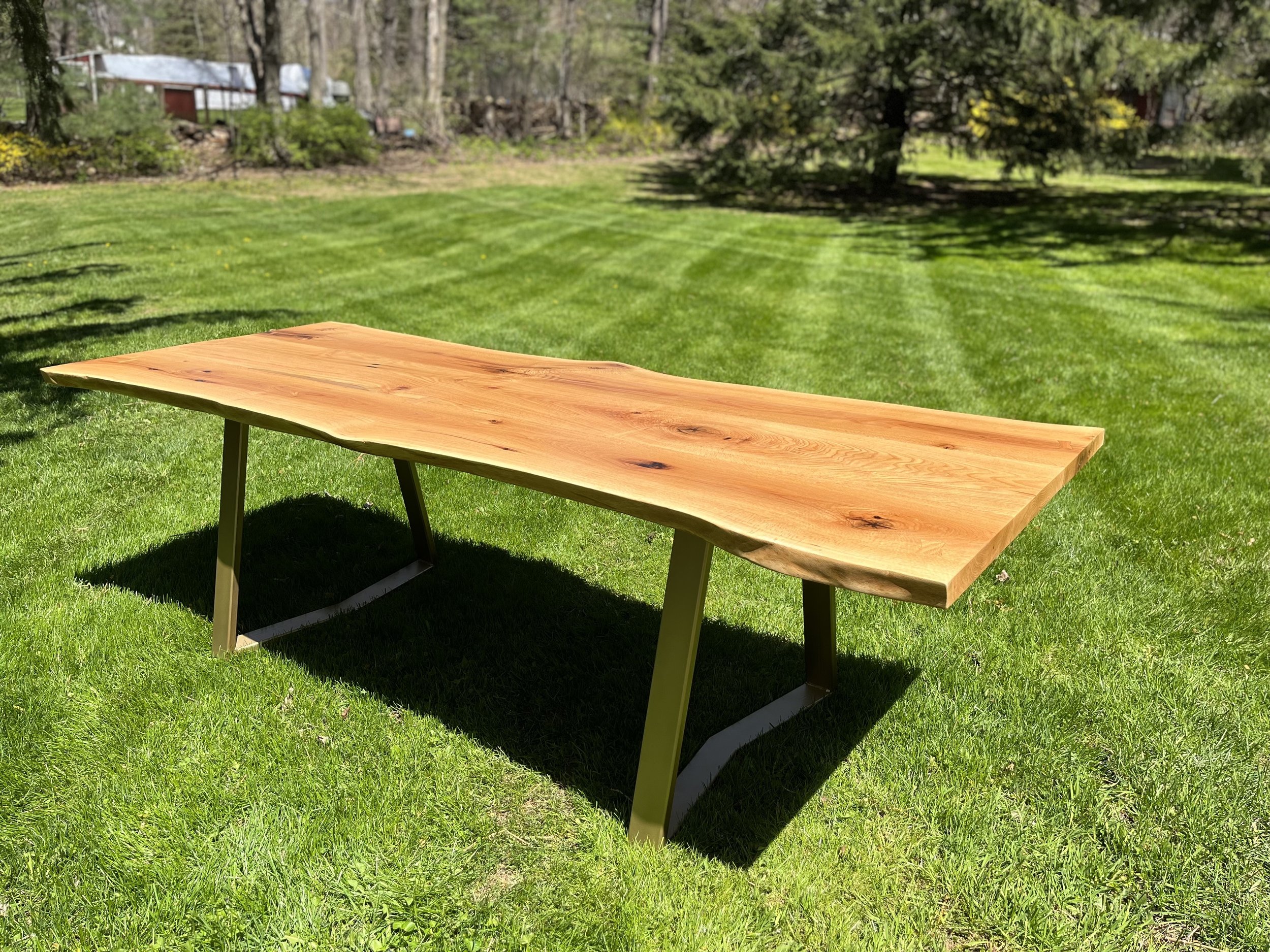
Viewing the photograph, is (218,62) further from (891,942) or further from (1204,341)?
(891,942)

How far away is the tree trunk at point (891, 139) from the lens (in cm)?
1455

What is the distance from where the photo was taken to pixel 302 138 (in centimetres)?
1756

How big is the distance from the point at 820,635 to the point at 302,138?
17993 millimetres

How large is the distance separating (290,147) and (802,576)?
60.9ft

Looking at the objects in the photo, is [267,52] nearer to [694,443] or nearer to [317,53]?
[317,53]

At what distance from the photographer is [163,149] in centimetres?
1647

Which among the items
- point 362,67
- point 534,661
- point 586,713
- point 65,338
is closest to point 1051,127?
point 65,338

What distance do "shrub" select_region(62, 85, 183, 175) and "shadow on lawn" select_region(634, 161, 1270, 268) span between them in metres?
8.71

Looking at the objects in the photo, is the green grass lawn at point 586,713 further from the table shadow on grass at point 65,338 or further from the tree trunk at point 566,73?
the tree trunk at point 566,73

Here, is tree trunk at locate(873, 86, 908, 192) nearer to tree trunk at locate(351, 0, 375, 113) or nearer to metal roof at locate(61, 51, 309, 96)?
tree trunk at locate(351, 0, 375, 113)

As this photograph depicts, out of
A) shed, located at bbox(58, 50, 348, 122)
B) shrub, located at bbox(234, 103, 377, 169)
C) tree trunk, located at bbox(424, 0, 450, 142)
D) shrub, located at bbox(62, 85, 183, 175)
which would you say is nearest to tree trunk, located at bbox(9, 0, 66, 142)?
shrub, located at bbox(62, 85, 183, 175)

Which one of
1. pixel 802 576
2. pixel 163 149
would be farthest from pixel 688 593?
pixel 163 149

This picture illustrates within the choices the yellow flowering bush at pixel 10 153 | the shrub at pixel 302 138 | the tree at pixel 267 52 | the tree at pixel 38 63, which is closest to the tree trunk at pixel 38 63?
the tree at pixel 38 63

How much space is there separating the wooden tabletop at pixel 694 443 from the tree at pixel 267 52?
18010 mm
